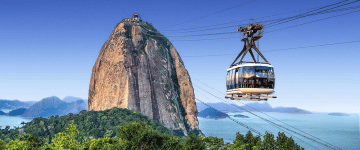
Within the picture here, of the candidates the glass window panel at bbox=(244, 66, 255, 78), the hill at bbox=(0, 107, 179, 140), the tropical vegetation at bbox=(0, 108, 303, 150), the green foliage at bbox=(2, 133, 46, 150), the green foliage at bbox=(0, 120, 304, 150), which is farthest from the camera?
the hill at bbox=(0, 107, 179, 140)

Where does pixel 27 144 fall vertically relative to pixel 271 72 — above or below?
below

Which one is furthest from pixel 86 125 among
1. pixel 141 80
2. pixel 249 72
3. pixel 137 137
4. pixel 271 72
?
pixel 271 72

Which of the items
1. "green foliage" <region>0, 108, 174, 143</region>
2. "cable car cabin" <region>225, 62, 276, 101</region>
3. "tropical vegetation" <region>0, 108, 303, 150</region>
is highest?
"cable car cabin" <region>225, 62, 276, 101</region>

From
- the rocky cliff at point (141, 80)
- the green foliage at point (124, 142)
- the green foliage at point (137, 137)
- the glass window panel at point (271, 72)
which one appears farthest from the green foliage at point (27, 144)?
the rocky cliff at point (141, 80)

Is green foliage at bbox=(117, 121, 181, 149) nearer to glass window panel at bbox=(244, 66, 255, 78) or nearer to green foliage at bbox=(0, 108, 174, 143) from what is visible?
glass window panel at bbox=(244, 66, 255, 78)

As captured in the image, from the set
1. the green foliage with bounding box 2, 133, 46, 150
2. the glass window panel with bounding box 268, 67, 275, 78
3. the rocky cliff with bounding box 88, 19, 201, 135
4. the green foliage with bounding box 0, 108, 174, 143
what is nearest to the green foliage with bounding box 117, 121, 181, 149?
the green foliage with bounding box 2, 133, 46, 150

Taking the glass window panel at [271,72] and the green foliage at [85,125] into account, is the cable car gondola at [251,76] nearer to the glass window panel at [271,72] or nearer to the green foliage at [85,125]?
the glass window panel at [271,72]

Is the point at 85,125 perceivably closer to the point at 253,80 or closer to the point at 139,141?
the point at 139,141
